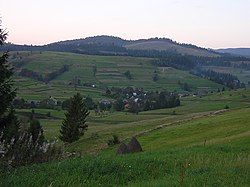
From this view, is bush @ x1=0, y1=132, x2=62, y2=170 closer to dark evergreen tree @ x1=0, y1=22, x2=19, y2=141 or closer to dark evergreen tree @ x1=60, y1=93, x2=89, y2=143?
dark evergreen tree @ x1=0, y1=22, x2=19, y2=141

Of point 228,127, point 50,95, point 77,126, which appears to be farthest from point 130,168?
point 50,95

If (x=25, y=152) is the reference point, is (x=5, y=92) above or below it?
above

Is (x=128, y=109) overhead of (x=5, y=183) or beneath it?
beneath

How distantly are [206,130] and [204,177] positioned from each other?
3948cm

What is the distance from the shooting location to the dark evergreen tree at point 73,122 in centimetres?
7369

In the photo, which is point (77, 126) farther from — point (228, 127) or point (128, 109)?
point (128, 109)

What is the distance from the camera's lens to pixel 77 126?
74250 millimetres

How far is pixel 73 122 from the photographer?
7419 cm

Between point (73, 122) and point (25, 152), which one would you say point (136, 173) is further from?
point (73, 122)

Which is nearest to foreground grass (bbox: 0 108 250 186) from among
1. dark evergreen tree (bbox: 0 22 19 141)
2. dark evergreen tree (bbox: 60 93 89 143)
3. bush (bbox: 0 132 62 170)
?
bush (bbox: 0 132 62 170)

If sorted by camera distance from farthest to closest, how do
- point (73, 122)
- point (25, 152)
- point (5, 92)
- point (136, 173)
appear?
point (73, 122)
point (5, 92)
point (25, 152)
point (136, 173)

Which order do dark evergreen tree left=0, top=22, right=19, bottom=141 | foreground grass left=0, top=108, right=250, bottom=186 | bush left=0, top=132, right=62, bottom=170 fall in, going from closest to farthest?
foreground grass left=0, top=108, right=250, bottom=186
bush left=0, top=132, right=62, bottom=170
dark evergreen tree left=0, top=22, right=19, bottom=141

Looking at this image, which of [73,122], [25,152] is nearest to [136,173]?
[25,152]

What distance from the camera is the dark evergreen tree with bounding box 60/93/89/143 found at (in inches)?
2901
